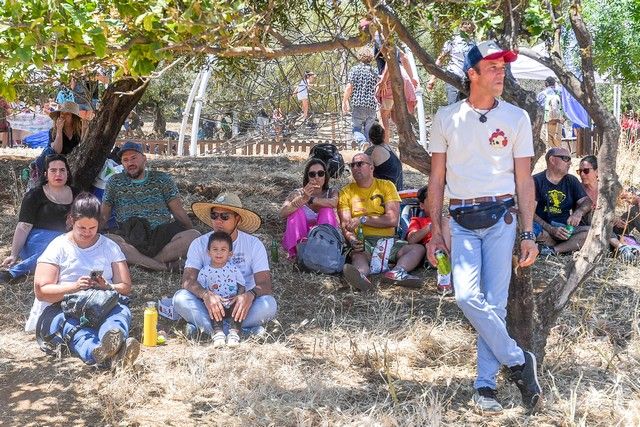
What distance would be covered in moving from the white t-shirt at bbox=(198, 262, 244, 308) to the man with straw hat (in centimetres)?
5

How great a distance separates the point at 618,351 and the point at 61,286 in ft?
11.3

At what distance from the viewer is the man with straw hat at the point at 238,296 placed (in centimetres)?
564

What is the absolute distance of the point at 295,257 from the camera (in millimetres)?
7340

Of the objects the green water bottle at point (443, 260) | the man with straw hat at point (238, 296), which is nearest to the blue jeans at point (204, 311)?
the man with straw hat at point (238, 296)

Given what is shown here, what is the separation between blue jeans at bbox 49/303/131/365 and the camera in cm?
508

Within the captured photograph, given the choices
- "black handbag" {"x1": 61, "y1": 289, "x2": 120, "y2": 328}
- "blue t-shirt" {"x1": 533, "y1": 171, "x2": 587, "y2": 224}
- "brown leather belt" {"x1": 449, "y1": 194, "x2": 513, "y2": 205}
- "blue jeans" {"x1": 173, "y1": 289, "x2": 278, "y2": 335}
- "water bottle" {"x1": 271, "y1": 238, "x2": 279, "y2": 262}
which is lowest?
"blue jeans" {"x1": 173, "y1": 289, "x2": 278, "y2": 335}

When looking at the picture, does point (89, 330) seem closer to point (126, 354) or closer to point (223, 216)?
point (126, 354)

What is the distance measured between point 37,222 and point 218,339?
2145 millimetres

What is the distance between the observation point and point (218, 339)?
551cm

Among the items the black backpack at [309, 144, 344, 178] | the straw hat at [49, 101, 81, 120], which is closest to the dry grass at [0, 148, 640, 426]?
the black backpack at [309, 144, 344, 178]

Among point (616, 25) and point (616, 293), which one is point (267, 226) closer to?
point (616, 293)

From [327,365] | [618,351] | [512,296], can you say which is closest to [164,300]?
[327,365]

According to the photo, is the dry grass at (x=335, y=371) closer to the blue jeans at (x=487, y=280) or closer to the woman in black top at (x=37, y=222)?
the woman in black top at (x=37, y=222)

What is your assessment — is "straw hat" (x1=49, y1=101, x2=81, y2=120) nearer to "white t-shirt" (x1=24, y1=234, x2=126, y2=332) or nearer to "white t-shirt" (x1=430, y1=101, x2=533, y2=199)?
"white t-shirt" (x1=24, y1=234, x2=126, y2=332)
